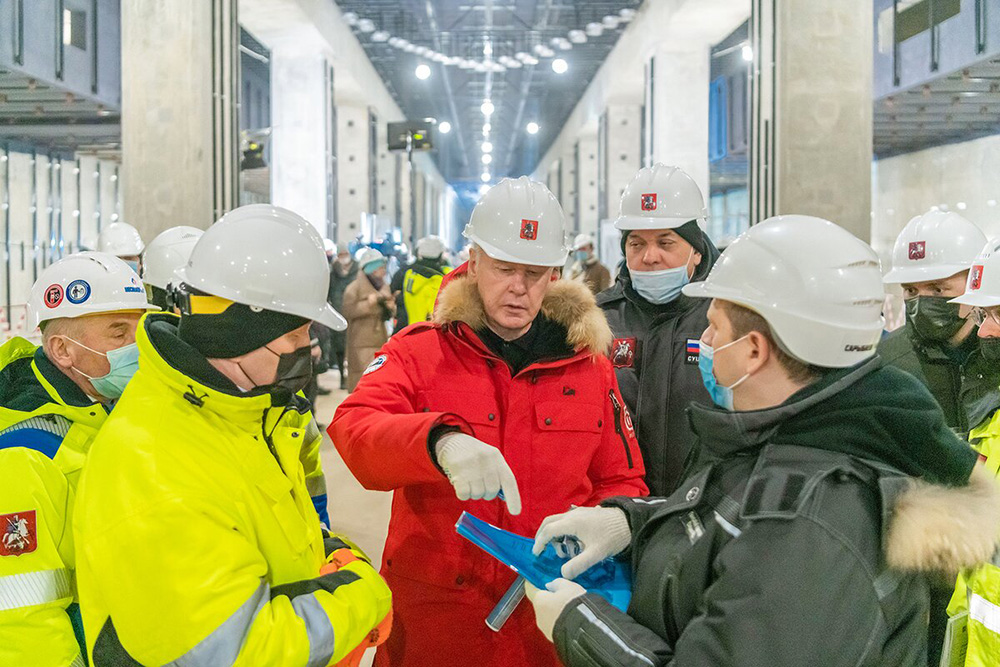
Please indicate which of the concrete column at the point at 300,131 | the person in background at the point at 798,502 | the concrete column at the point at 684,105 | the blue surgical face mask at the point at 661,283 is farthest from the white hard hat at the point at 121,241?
the concrete column at the point at 684,105

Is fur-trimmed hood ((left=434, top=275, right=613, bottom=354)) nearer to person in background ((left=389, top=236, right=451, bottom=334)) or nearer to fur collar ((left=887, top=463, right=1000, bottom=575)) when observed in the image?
fur collar ((left=887, top=463, right=1000, bottom=575))

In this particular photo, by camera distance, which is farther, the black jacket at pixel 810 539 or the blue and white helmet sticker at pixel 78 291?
the blue and white helmet sticker at pixel 78 291

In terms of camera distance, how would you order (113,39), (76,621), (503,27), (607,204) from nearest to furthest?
(76,621) < (113,39) < (503,27) < (607,204)

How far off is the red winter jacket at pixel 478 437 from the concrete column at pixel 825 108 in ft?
14.7

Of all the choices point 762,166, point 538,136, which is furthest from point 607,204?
point 538,136

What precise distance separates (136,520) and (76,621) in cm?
64

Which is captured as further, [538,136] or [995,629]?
[538,136]

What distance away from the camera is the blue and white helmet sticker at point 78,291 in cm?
255

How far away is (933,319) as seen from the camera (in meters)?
3.51

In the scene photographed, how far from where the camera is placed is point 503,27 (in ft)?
57.8

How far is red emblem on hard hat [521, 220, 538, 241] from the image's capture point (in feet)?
7.84

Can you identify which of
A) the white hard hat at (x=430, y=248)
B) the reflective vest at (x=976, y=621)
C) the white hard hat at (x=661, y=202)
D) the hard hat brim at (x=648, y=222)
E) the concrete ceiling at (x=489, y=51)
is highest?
the concrete ceiling at (x=489, y=51)

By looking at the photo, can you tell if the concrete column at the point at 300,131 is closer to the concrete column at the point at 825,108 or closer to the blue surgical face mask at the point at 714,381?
the concrete column at the point at 825,108

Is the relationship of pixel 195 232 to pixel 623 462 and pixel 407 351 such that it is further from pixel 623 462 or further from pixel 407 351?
pixel 623 462
